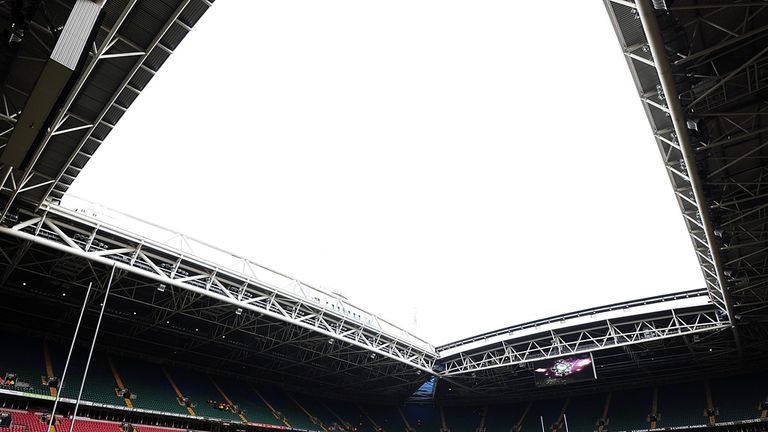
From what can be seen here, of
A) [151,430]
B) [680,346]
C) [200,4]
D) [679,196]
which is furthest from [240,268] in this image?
[680,346]

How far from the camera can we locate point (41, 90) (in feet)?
29.1

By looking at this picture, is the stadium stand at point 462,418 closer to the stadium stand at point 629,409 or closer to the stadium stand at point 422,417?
the stadium stand at point 422,417

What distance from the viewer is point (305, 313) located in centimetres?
2866

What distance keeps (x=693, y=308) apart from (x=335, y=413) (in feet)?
96.2

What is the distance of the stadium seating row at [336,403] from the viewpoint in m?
28.0

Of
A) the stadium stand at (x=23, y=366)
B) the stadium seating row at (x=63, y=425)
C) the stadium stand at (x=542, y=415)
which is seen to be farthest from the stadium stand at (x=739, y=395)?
the stadium stand at (x=23, y=366)

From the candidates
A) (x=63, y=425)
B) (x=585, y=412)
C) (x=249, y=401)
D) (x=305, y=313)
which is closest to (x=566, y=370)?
(x=585, y=412)

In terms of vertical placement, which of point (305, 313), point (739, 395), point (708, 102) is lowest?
point (739, 395)

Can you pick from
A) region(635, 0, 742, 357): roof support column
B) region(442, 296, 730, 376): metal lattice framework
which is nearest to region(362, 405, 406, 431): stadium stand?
region(442, 296, 730, 376): metal lattice framework

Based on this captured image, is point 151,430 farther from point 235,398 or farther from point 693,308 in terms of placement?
point 693,308

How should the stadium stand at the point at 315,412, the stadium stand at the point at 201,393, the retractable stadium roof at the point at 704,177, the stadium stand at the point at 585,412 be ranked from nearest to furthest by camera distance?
the retractable stadium roof at the point at 704,177
the stadium stand at the point at 201,393
the stadium stand at the point at 585,412
the stadium stand at the point at 315,412

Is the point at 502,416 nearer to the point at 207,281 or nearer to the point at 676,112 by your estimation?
the point at 207,281

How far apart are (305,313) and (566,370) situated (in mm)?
18023

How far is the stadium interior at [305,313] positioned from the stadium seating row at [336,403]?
0.59 ft
